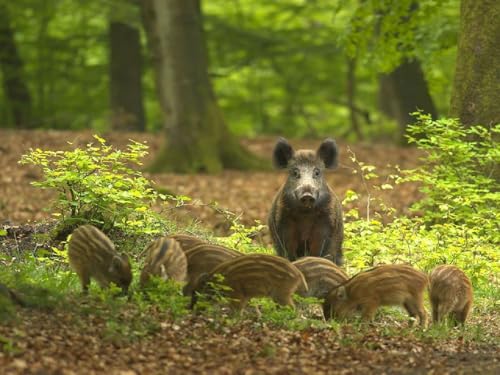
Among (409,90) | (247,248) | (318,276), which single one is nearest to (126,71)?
(409,90)

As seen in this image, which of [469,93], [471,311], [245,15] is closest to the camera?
[471,311]

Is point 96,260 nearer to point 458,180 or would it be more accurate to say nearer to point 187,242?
point 187,242

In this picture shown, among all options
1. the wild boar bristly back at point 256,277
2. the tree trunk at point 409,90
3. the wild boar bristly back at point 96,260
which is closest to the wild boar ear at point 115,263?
the wild boar bristly back at point 96,260

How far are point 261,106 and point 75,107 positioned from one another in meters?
6.92

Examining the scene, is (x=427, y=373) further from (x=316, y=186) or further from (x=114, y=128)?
(x=114, y=128)

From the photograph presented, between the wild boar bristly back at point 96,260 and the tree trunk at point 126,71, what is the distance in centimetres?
1714

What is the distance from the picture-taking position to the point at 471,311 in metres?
9.63

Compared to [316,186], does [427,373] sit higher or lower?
lower

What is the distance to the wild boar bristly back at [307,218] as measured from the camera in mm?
9992

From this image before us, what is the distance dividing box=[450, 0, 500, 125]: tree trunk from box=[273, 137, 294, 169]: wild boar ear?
347 centimetres

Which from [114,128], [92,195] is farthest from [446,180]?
[114,128]

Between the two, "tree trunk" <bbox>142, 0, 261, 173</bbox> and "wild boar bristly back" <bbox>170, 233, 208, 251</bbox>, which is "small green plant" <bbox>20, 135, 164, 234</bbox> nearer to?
"wild boar bristly back" <bbox>170, 233, 208, 251</bbox>

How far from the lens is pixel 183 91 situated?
20.0 metres

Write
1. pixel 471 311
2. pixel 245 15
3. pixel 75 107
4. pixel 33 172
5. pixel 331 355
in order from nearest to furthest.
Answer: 1. pixel 331 355
2. pixel 471 311
3. pixel 33 172
4. pixel 75 107
5. pixel 245 15
